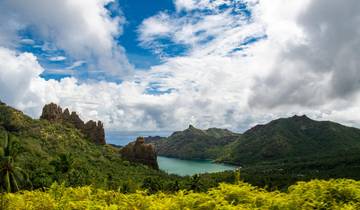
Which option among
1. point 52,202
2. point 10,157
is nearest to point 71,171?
point 10,157

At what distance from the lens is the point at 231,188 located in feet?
40.7

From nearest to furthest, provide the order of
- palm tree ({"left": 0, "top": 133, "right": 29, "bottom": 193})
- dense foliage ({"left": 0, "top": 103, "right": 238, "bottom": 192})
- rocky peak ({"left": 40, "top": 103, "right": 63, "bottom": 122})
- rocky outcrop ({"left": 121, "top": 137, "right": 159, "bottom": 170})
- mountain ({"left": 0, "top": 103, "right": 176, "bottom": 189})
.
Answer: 1. palm tree ({"left": 0, "top": 133, "right": 29, "bottom": 193})
2. dense foliage ({"left": 0, "top": 103, "right": 238, "bottom": 192})
3. mountain ({"left": 0, "top": 103, "right": 176, "bottom": 189})
4. rocky peak ({"left": 40, "top": 103, "right": 63, "bottom": 122})
5. rocky outcrop ({"left": 121, "top": 137, "right": 159, "bottom": 170})

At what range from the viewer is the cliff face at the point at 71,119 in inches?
7057

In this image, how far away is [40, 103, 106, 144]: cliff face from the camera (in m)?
179

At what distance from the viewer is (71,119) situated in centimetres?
19288

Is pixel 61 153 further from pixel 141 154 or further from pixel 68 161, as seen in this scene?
pixel 141 154

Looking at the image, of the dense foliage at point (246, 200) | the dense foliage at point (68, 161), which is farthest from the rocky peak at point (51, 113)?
the dense foliage at point (246, 200)

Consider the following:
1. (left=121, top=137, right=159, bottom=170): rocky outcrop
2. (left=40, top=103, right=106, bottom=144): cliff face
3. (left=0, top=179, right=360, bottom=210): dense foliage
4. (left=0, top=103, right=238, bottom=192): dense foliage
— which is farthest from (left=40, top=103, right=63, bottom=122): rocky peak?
(left=0, top=179, right=360, bottom=210): dense foliage

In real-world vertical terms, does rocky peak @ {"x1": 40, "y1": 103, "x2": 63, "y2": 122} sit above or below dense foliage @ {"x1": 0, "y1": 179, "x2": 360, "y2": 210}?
above

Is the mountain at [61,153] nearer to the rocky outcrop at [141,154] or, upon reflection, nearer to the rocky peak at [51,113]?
the rocky peak at [51,113]

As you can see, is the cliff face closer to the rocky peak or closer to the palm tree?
the rocky peak

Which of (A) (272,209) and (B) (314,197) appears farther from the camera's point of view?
(B) (314,197)

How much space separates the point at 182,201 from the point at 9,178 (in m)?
52.3

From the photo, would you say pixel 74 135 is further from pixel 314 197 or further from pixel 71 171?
pixel 314 197
